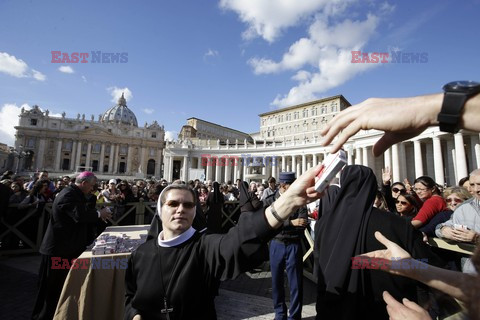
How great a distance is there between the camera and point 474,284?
3.10ft

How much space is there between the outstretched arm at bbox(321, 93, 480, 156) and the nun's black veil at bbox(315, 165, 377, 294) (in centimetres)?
109

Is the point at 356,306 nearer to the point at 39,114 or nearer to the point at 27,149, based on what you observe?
the point at 27,149

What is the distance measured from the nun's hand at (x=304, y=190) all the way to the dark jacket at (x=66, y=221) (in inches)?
159

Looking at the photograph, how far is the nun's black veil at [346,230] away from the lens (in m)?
2.01

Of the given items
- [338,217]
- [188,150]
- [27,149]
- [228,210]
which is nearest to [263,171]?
[188,150]

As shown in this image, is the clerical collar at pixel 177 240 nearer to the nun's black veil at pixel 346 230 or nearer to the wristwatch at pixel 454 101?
the nun's black veil at pixel 346 230

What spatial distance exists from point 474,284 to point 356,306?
126 centimetres

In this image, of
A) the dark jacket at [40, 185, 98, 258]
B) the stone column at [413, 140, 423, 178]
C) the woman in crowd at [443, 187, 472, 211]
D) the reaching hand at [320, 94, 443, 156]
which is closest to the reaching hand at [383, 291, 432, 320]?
the reaching hand at [320, 94, 443, 156]

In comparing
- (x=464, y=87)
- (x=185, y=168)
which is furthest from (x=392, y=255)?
(x=185, y=168)

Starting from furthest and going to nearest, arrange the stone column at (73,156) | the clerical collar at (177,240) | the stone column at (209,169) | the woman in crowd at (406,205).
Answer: the stone column at (73,156)
the stone column at (209,169)
the woman in crowd at (406,205)
the clerical collar at (177,240)

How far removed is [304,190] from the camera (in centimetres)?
137

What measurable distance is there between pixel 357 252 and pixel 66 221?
459 cm

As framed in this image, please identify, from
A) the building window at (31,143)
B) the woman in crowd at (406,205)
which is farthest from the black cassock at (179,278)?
the building window at (31,143)

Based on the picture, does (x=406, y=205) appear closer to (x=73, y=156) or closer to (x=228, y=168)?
(x=228, y=168)
